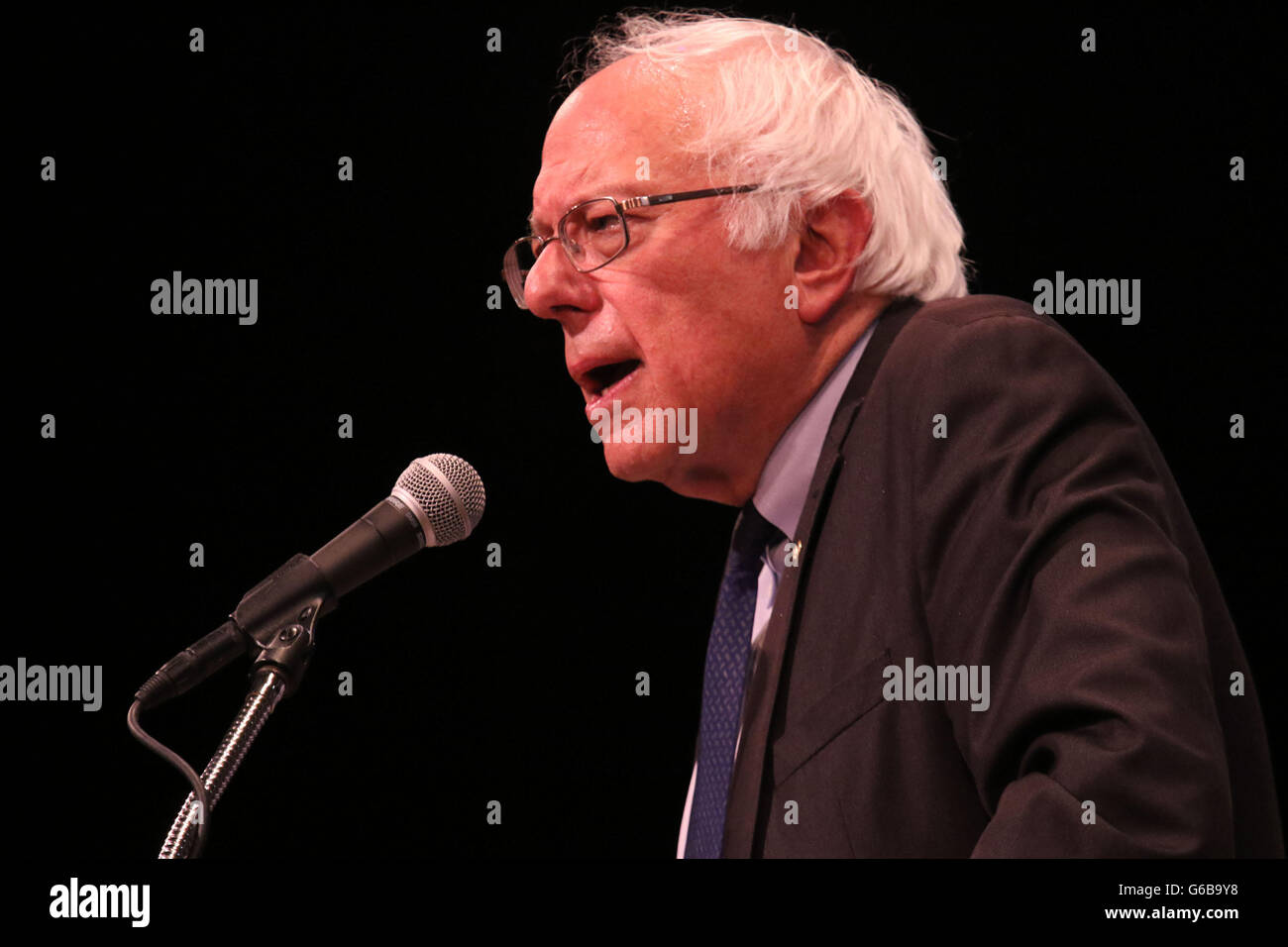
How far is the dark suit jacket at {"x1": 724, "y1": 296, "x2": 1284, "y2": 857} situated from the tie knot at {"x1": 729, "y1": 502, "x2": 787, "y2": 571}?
34 cm

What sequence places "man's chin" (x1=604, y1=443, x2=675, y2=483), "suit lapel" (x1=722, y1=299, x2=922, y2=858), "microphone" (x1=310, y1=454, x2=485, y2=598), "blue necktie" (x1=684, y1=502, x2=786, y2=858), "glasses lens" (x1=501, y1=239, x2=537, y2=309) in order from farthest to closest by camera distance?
"glasses lens" (x1=501, y1=239, x2=537, y2=309) < "man's chin" (x1=604, y1=443, x2=675, y2=483) < "blue necktie" (x1=684, y1=502, x2=786, y2=858) < "suit lapel" (x1=722, y1=299, x2=922, y2=858) < "microphone" (x1=310, y1=454, x2=485, y2=598)

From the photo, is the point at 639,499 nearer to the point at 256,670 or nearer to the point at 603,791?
the point at 603,791

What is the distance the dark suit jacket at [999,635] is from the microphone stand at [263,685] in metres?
0.59

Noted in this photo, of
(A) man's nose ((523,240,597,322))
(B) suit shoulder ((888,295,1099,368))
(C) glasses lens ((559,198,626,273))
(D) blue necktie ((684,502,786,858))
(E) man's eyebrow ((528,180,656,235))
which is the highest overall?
(E) man's eyebrow ((528,180,656,235))

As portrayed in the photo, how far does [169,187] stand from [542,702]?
1.37 metres

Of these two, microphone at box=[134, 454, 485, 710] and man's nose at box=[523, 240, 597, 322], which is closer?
microphone at box=[134, 454, 485, 710]

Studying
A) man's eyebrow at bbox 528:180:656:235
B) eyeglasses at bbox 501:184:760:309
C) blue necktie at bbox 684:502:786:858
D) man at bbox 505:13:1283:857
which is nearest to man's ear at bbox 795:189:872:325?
man at bbox 505:13:1283:857

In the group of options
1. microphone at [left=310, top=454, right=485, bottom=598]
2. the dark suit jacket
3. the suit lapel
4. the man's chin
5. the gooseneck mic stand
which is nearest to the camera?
the dark suit jacket

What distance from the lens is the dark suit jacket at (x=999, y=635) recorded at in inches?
44.1

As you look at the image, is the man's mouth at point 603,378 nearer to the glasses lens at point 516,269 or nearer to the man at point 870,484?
the man at point 870,484

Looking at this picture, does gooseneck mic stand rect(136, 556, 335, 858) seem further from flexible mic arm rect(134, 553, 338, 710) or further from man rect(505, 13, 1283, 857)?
man rect(505, 13, 1283, 857)

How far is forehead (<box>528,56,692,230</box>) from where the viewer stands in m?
1.83

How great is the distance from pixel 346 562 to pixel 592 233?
71 cm

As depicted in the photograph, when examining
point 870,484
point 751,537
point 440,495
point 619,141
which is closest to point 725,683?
point 751,537
